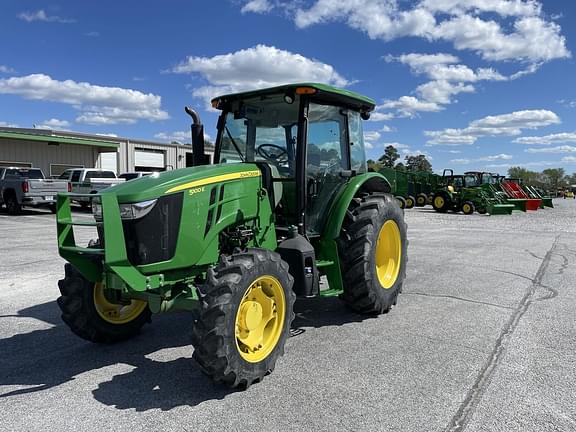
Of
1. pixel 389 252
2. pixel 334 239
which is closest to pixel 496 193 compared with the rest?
pixel 389 252

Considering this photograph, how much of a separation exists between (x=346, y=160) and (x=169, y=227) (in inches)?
102

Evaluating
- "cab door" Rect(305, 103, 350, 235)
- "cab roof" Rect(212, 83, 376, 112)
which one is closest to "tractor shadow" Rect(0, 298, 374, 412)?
"cab door" Rect(305, 103, 350, 235)

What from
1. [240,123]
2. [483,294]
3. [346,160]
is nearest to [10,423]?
[240,123]

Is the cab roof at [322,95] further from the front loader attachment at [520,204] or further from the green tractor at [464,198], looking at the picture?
the front loader attachment at [520,204]

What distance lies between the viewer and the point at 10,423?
2.99 meters

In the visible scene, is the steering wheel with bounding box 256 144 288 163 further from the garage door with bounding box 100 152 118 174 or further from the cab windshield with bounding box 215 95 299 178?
the garage door with bounding box 100 152 118 174

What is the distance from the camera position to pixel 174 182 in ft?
12.1

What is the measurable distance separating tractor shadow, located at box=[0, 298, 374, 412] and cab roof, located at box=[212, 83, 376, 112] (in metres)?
2.35

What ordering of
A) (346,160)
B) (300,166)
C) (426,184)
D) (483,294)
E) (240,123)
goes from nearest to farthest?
(300,166) → (240,123) → (346,160) → (483,294) → (426,184)

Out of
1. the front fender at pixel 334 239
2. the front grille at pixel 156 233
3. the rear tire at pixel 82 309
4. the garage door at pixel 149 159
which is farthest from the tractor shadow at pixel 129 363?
the garage door at pixel 149 159

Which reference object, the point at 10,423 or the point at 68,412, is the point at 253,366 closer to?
the point at 68,412

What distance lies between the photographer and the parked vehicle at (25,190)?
18719 millimetres

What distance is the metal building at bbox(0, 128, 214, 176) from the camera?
25.1 meters

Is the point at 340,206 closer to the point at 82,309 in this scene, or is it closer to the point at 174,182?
the point at 174,182
